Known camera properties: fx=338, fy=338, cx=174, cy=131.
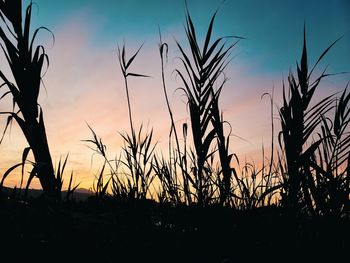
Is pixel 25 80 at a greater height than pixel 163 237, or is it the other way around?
pixel 25 80

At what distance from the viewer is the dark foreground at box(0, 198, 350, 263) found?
1.63 meters

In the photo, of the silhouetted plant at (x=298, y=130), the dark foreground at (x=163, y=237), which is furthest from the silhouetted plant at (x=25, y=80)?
the silhouetted plant at (x=298, y=130)

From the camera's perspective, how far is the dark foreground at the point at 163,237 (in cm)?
163

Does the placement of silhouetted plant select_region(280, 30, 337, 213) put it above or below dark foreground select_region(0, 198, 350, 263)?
above

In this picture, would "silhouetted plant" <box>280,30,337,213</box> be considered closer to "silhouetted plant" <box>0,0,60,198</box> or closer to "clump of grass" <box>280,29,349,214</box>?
"clump of grass" <box>280,29,349,214</box>

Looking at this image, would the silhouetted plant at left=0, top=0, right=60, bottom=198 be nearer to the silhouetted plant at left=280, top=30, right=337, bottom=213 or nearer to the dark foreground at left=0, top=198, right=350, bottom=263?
the dark foreground at left=0, top=198, right=350, bottom=263

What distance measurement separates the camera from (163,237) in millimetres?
2084

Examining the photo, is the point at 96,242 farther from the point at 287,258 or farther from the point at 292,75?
the point at 292,75

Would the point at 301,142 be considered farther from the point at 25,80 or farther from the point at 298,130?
Result: the point at 25,80

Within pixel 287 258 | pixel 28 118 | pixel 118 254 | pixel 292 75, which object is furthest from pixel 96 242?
pixel 292 75

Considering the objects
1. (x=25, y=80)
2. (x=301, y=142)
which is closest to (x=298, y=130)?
(x=301, y=142)

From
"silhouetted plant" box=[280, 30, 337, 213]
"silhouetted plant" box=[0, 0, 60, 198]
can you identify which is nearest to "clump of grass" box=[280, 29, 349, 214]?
"silhouetted plant" box=[280, 30, 337, 213]

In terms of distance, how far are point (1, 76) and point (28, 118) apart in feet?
0.90

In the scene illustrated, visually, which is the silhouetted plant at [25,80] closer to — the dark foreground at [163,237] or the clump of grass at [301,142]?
the dark foreground at [163,237]
